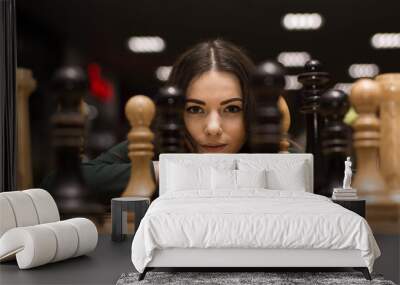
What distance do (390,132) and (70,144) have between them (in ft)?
9.74

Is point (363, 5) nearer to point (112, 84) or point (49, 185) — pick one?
point (112, 84)

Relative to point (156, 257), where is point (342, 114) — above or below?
above

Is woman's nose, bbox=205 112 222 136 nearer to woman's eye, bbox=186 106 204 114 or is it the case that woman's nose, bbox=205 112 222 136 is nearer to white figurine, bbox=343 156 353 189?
woman's eye, bbox=186 106 204 114

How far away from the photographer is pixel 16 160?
5.41 metres

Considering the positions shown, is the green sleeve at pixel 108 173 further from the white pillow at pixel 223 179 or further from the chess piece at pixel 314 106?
the chess piece at pixel 314 106

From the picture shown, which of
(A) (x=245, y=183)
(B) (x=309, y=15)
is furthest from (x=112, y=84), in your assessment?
(B) (x=309, y=15)

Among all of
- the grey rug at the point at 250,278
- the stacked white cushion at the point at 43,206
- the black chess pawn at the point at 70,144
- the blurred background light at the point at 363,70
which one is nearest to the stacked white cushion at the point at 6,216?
the stacked white cushion at the point at 43,206

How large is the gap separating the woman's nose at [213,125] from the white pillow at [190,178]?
0.43m

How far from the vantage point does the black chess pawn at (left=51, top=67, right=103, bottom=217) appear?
17.4 ft

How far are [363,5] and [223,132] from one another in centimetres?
176

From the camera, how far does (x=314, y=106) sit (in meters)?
5.25

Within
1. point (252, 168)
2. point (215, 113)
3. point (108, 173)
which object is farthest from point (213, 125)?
point (108, 173)

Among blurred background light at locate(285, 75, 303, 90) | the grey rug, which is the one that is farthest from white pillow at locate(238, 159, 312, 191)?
the grey rug

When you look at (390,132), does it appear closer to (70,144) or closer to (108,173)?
(108,173)
